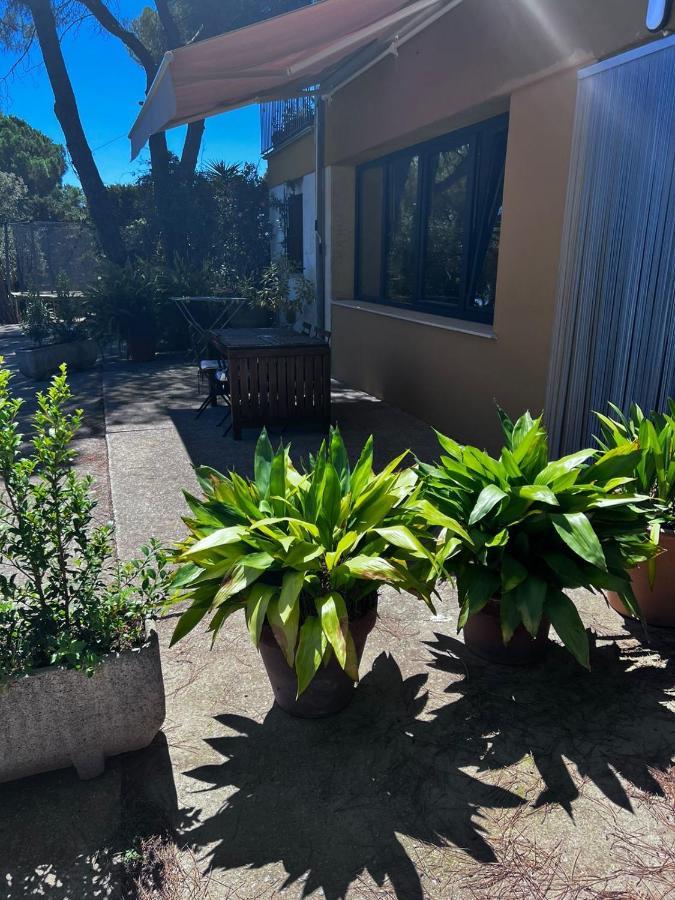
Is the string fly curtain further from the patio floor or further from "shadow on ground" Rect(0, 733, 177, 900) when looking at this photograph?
"shadow on ground" Rect(0, 733, 177, 900)

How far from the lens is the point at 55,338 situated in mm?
9375

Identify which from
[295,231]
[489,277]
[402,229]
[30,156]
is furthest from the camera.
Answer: [30,156]

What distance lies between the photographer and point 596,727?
229cm

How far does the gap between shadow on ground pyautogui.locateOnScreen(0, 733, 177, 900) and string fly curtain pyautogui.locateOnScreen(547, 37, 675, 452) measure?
3170 mm

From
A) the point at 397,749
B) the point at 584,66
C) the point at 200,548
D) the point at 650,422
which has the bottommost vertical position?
the point at 397,749

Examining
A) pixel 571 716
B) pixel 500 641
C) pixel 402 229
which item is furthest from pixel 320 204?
pixel 571 716

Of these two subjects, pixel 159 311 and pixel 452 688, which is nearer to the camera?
pixel 452 688

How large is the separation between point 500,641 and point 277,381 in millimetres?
3822

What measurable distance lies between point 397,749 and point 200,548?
99 centimetres

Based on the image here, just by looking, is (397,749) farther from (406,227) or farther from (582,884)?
(406,227)

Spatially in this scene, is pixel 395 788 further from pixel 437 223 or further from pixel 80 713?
pixel 437 223

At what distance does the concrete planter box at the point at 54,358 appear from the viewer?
8656mm

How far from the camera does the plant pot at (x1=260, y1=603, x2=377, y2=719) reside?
2.28 metres

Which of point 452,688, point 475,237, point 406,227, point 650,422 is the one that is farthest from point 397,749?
point 406,227
